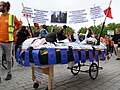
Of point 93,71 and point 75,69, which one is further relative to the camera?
point 75,69

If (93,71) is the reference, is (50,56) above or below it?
above

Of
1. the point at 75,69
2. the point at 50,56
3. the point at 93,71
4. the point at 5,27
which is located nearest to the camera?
the point at 50,56

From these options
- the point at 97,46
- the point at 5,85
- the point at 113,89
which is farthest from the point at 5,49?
the point at 113,89

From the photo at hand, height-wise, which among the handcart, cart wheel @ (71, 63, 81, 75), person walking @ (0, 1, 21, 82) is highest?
person walking @ (0, 1, 21, 82)

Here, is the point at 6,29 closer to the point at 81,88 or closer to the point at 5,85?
the point at 5,85

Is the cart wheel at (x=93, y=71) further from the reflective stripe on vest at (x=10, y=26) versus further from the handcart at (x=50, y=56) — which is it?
the reflective stripe on vest at (x=10, y=26)

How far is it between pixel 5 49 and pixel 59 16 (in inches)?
109

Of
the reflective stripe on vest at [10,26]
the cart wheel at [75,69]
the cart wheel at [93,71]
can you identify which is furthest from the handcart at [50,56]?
the cart wheel at [75,69]

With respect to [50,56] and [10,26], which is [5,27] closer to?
[10,26]

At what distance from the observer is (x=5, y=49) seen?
5512 millimetres

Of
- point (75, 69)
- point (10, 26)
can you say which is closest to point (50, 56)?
point (10, 26)

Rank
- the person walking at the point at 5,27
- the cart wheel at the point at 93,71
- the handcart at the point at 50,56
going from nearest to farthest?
1. the handcart at the point at 50,56
2. the person walking at the point at 5,27
3. the cart wheel at the point at 93,71

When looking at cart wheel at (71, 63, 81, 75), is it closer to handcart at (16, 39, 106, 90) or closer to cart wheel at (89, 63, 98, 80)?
cart wheel at (89, 63, 98, 80)

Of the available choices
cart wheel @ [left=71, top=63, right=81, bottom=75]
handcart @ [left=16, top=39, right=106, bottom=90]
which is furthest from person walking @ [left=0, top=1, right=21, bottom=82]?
cart wheel @ [left=71, top=63, right=81, bottom=75]
